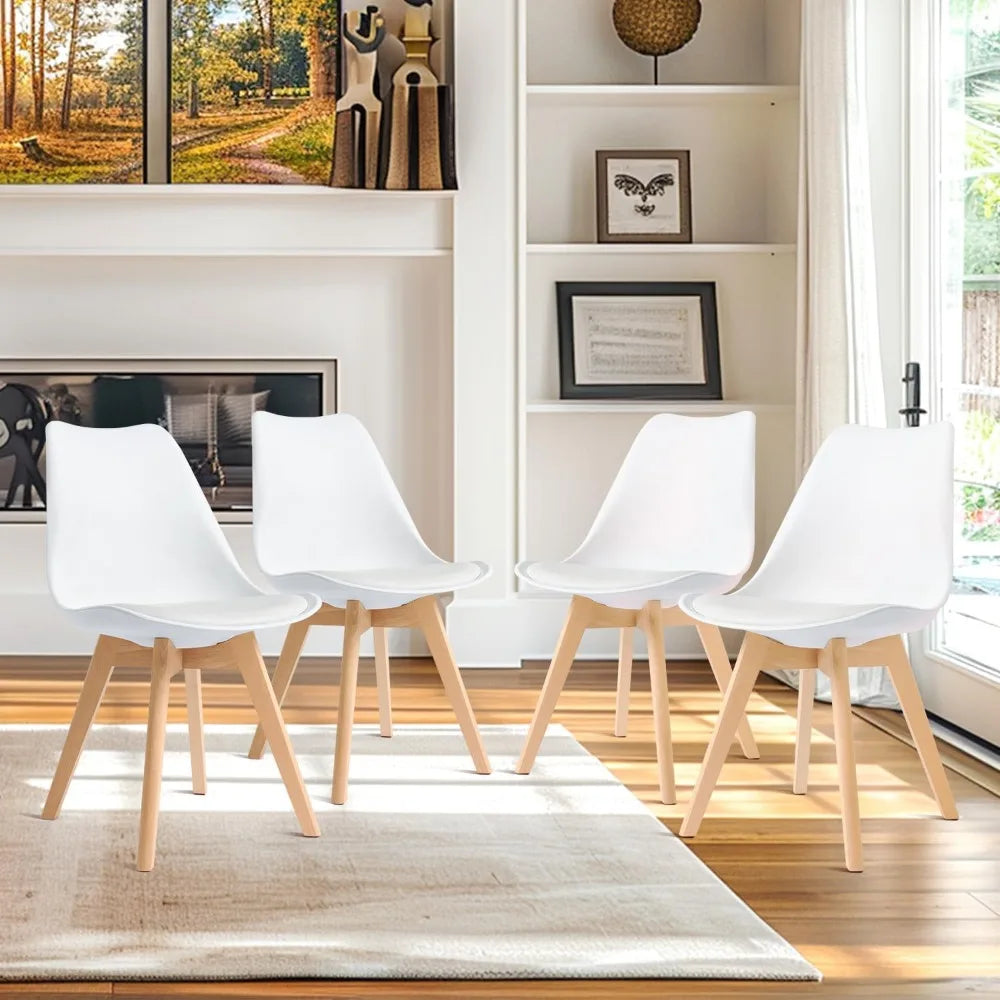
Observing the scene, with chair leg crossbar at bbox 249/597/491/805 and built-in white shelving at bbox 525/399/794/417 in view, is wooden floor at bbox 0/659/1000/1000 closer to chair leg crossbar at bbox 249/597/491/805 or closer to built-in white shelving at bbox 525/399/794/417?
chair leg crossbar at bbox 249/597/491/805

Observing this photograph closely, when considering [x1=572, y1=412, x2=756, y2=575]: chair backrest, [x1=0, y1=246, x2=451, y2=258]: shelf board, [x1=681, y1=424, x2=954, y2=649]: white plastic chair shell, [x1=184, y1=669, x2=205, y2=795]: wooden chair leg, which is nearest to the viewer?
[x1=681, y1=424, x2=954, y2=649]: white plastic chair shell

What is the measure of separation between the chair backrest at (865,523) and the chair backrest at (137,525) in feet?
3.87

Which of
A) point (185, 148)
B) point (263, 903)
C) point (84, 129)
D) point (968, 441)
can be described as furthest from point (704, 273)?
point (263, 903)

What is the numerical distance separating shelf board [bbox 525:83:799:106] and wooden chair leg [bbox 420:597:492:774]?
2.10 meters

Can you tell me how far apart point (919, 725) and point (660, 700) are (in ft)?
1.79

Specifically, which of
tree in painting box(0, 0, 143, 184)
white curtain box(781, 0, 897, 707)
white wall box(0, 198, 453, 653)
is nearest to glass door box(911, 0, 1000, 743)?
white curtain box(781, 0, 897, 707)

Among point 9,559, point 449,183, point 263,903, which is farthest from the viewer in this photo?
point 9,559

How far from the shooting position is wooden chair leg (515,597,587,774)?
3.49 metres

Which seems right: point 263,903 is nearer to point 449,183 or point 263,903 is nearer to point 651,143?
point 449,183

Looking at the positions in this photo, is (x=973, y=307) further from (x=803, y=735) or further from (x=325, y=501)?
(x=325, y=501)

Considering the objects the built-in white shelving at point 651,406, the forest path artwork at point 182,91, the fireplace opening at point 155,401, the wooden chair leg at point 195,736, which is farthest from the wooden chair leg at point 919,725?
the forest path artwork at point 182,91

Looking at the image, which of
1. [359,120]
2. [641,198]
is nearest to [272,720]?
[359,120]

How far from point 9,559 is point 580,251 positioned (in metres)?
2.13

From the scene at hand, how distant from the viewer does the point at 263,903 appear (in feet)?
8.43
